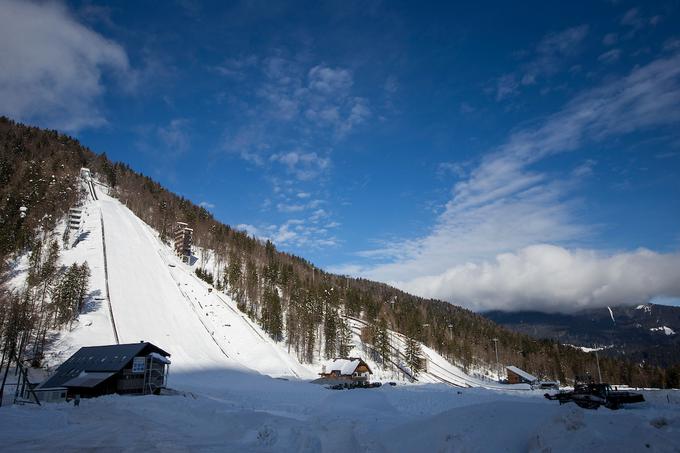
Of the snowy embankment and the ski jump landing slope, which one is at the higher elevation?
the ski jump landing slope

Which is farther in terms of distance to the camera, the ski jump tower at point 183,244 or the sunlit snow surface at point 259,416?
the ski jump tower at point 183,244

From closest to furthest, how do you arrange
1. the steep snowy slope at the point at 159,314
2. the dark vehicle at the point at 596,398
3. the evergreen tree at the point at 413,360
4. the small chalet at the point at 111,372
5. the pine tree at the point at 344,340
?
the dark vehicle at the point at 596,398 < the small chalet at the point at 111,372 < the steep snowy slope at the point at 159,314 < the evergreen tree at the point at 413,360 < the pine tree at the point at 344,340

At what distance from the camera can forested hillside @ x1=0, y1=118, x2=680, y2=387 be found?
291 ft

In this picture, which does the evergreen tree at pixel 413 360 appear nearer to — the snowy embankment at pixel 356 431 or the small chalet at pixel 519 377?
the small chalet at pixel 519 377

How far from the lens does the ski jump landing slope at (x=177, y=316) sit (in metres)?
68.4

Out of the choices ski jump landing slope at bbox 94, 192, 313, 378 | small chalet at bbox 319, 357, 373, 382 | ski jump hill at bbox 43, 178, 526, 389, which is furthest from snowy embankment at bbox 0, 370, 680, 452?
small chalet at bbox 319, 357, 373, 382

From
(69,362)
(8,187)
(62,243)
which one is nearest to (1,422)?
(69,362)

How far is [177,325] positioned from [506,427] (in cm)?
7405

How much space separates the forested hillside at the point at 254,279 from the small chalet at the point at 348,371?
49.7ft

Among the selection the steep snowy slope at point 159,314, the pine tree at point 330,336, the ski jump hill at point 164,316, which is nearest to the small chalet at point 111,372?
the ski jump hill at point 164,316

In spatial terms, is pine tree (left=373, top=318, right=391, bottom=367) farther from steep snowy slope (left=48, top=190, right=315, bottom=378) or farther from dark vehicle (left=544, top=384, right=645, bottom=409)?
dark vehicle (left=544, top=384, right=645, bottom=409)

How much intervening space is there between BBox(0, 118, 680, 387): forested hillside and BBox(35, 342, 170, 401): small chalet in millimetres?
12372

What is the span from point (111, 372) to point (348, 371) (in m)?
45.4

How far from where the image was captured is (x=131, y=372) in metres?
41.8
